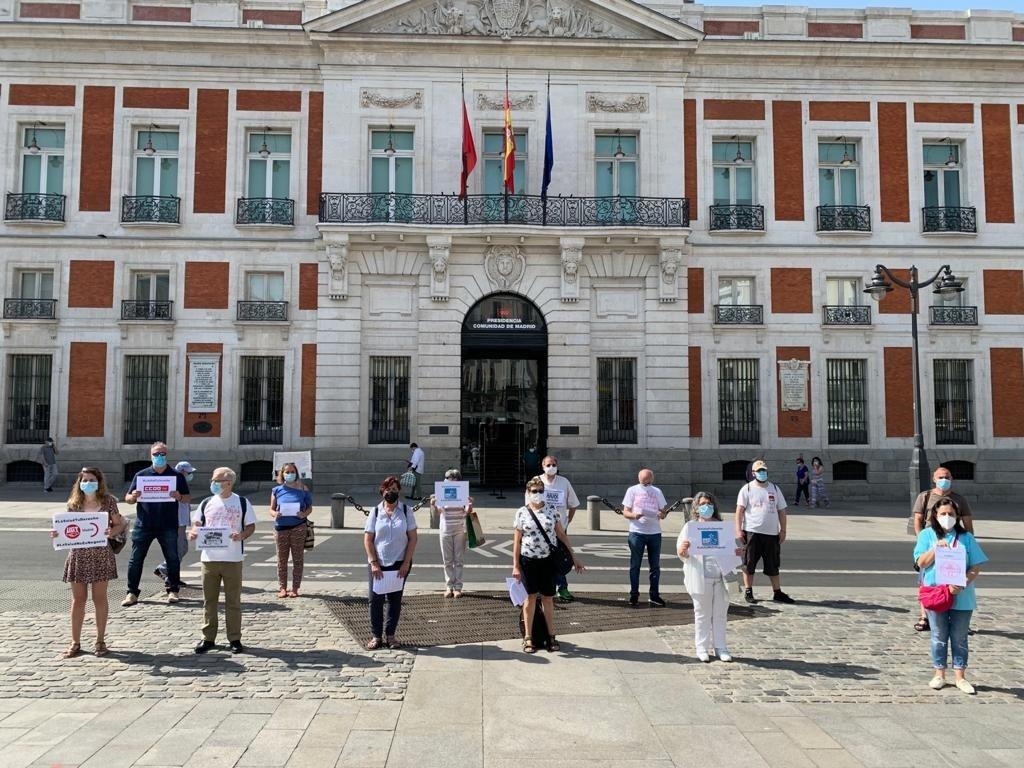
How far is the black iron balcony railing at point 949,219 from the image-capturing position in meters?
24.9

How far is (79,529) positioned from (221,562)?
145 cm

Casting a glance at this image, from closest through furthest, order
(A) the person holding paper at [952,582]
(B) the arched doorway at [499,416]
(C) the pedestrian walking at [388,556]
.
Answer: (A) the person holding paper at [952,582] → (C) the pedestrian walking at [388,556] → (B) the arched doorway at [499,416]

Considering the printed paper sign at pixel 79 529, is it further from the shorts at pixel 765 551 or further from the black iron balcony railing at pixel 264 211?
the black iron balcony railing at pixel 264 211

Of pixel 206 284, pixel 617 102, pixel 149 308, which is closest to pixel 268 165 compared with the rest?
pixel 206 284

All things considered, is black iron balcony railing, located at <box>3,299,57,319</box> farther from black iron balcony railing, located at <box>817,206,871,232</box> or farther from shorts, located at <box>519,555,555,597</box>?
black iron balcony railing, located at <box>817,206,871,232</box>

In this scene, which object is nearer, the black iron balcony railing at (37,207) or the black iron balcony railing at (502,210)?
the black iron balcony railing at (502,210)

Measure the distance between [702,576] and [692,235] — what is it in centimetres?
1905

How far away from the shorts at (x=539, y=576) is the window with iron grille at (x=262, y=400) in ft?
59.5

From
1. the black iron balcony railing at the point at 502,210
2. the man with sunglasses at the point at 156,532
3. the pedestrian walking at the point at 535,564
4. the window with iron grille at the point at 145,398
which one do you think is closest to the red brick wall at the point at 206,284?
the window with iron grille at the point at 145,398

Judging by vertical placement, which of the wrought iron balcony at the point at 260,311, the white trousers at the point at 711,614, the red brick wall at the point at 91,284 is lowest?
the white trousers at the point at 711,614

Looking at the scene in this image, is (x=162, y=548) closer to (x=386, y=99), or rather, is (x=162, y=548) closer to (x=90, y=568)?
(x=90, y=568)

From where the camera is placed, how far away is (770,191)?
984 inches

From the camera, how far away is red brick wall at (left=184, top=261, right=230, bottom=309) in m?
24.0

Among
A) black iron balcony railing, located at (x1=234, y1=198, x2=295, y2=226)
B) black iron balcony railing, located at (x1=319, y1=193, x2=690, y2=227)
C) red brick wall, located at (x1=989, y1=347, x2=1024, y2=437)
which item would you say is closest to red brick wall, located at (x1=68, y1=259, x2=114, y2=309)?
black iron balcony railing, located at (x1=234, y1=198, x2=295, y2=226)
